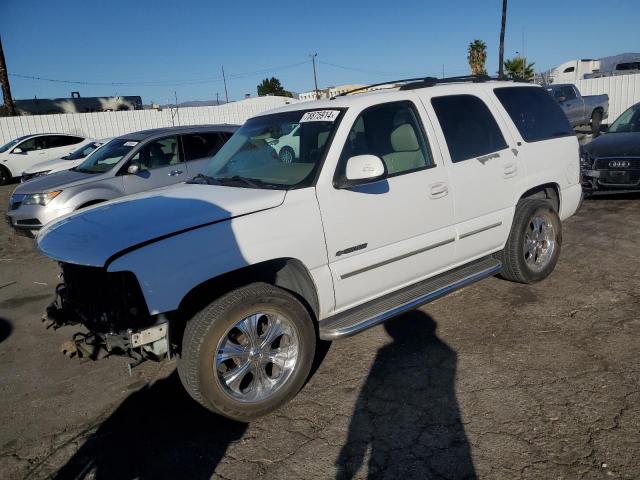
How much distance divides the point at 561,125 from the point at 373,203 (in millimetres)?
2829

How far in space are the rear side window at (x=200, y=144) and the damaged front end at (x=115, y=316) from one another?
5.23 metres

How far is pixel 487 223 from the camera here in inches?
169

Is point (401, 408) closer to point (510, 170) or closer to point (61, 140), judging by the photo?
point (510, 170)

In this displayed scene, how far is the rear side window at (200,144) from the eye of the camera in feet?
27.1

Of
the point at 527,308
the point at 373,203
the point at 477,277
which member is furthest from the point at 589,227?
the point at 373,203

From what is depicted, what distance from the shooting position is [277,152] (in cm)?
389

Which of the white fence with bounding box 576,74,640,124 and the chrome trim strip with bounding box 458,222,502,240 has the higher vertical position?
the white fence with bounding box 576,74,640,124

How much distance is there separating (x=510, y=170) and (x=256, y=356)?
2.79m

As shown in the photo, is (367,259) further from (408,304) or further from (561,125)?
(561,125)

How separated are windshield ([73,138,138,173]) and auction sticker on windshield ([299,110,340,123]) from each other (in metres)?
4.96

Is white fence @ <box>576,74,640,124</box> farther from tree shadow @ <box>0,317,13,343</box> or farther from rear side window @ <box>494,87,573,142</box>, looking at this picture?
tree shadow @ <box>0,317,13,343</box>

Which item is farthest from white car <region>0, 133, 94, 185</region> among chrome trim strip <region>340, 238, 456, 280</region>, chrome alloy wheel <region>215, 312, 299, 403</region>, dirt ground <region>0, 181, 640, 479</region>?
chrome alloy wheel <region>215, 312, 299, 403</region>

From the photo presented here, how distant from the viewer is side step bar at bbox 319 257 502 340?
3367 mm

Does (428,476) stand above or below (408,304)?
below
